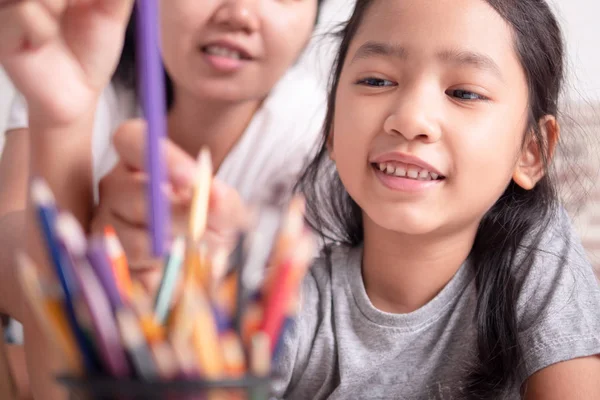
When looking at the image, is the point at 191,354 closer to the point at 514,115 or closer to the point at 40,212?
the point at 40,212

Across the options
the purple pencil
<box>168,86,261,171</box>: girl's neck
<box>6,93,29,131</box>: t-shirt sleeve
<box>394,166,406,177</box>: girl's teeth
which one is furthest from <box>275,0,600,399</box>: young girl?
<box>6,93,29,131</box>: t-shirt sleeve

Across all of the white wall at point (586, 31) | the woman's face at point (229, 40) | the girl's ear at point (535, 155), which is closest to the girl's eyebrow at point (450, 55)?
the girl's ear at point (535, 155)

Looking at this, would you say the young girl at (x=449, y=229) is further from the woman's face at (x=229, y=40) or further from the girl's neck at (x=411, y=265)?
the woman's face at (x=229, y=40)

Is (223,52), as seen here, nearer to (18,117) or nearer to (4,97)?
(18,117)

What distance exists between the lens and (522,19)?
694mm

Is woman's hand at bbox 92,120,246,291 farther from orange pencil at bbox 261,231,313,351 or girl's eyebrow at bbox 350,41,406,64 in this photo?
girl's eyebrow at bbox 350,41,406,64

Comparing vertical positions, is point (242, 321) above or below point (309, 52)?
above

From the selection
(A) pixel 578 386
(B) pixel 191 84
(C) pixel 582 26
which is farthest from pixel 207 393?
(C) pixel 582 26

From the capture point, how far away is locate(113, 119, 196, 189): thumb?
0.43 metres

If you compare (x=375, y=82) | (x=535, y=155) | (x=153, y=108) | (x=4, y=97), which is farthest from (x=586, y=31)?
(x=153, y=108)

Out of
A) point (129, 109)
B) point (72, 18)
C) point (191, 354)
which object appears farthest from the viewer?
point (129, 109)

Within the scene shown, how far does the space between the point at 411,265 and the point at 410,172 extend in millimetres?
121

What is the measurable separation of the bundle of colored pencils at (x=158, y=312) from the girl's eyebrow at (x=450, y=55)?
0.37 meters

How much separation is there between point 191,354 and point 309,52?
0.92 metres
